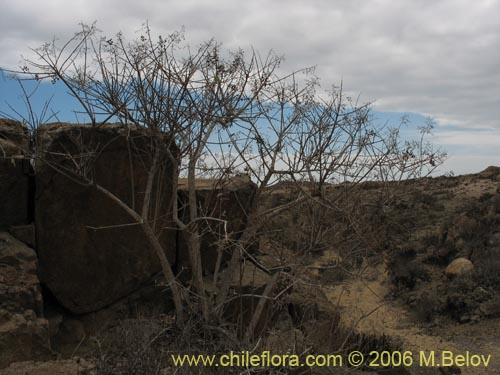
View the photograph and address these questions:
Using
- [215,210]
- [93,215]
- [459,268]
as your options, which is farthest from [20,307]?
[459,268]

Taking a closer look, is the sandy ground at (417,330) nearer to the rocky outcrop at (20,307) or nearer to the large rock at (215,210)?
the large rock at (215,210)

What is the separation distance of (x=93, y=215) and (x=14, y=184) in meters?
1.01

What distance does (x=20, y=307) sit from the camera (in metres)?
5.92

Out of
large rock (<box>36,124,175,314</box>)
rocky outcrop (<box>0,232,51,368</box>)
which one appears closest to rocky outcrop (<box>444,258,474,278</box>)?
large rock (<box>36,124,175,314</box>)

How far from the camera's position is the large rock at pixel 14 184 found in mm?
6477

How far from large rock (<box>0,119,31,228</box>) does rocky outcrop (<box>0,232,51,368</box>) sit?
281 mm

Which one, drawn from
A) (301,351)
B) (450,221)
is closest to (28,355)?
(301,351)

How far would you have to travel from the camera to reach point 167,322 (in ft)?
21.5

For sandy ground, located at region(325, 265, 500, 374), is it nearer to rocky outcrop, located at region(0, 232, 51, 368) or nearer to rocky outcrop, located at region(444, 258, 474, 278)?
rocky outcrop, located at region(444, 258, 474, 278)

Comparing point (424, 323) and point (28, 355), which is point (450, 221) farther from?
point (28, 355)

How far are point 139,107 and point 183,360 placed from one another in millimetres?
2763

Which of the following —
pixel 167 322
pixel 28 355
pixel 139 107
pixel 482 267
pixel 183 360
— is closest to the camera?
pixel 183 360

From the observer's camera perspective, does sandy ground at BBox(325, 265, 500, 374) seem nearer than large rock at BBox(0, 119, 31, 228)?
No

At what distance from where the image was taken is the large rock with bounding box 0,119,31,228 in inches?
255
